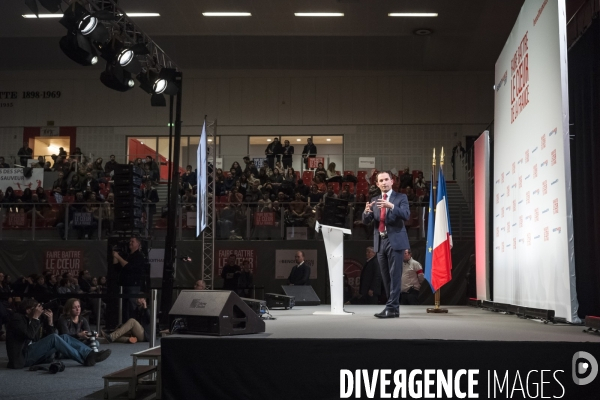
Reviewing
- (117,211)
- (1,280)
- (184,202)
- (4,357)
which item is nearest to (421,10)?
(184,202)

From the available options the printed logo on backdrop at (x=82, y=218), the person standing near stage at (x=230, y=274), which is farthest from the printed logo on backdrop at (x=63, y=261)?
the person standing near stage at (x=230, y=274)

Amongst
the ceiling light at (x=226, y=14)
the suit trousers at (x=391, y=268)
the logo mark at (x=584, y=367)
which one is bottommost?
the logo mark at (x=584, y=367)

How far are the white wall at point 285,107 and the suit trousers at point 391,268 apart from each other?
16563mm

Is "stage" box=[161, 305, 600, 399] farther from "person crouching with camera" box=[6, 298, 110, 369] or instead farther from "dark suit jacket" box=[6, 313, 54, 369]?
"dark suit jacket" box=[6, 313, 54, 369]

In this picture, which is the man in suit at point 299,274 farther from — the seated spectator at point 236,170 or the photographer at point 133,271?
the seated spectator at point 236,170

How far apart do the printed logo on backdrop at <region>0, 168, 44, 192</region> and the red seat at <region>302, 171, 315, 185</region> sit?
A: 7.79 metres

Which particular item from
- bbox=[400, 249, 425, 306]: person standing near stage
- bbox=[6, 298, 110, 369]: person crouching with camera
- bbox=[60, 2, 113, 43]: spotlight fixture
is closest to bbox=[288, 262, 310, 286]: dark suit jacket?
bbox=[400, 249, 425, 306]: person standing near stage

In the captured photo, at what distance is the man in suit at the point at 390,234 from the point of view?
6.64m

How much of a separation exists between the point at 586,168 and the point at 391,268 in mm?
2833

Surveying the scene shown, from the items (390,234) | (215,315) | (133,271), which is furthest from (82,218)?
(215,315)

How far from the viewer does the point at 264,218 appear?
53.8 feet

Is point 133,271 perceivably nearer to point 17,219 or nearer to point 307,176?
point 17,219

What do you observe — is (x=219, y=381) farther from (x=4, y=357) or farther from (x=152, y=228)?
(x=152, y=228)

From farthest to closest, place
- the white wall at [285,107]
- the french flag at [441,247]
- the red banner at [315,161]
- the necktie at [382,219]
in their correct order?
the white wall at [285,107]
the red banner at [315,161]
the french flag at [441,247]
the necktie at [382,219]
